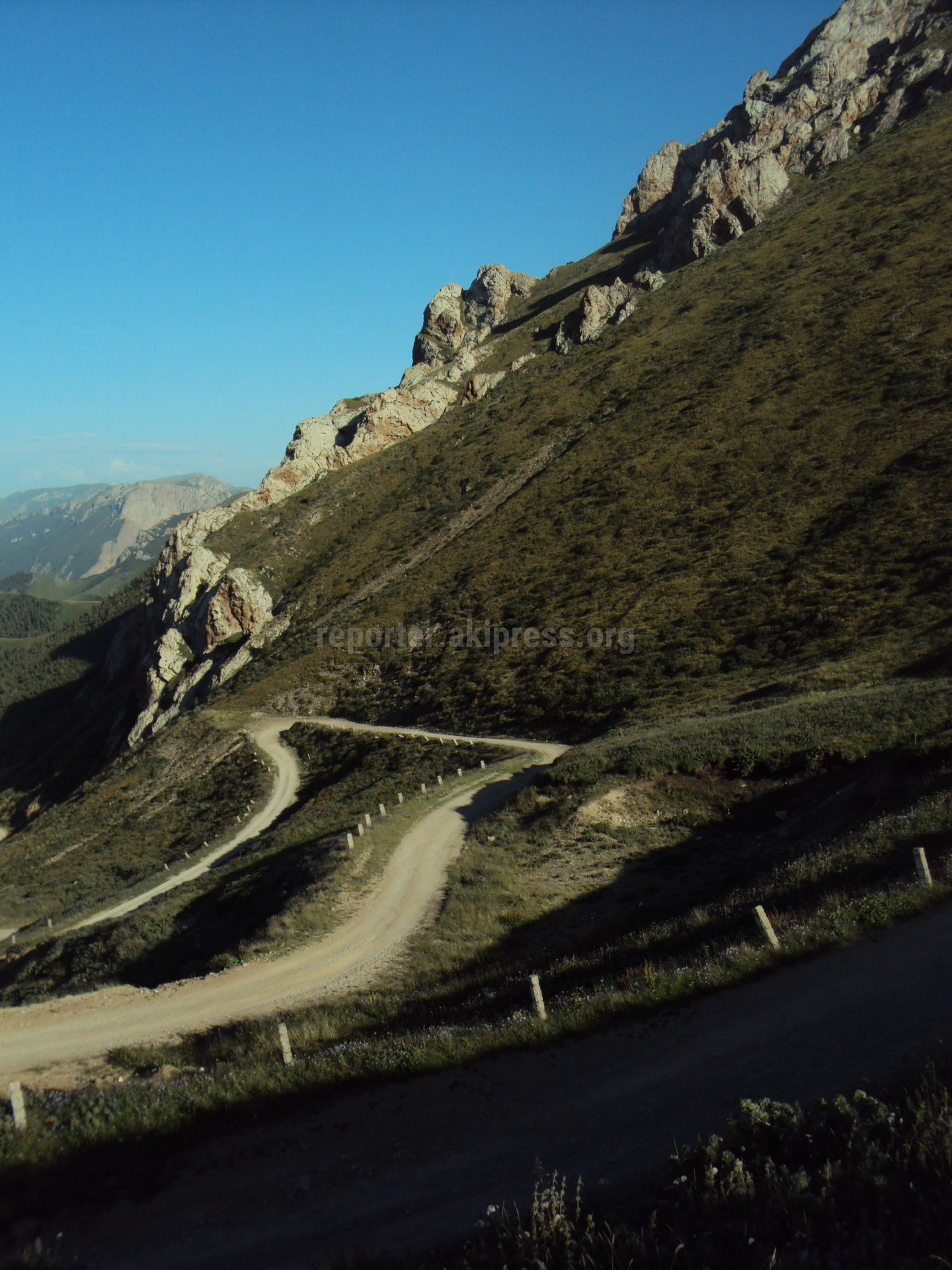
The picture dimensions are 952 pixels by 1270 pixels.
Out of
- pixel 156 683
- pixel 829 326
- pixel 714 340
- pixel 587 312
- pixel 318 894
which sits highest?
pixel 587 312

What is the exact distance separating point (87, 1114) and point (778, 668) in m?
33.1

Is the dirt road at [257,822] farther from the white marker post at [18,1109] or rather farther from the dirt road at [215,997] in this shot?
the white marker post at [18,1109]

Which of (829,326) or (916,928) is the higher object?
(829,326)

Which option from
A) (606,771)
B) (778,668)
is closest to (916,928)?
(606,771)

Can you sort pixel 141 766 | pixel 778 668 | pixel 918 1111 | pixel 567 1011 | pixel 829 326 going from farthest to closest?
pixel 829 326
pixel 141 766
pixel 778 668
pixel 567 1011
pixel 918 1111

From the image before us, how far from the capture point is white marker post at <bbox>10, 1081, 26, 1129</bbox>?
921 cm

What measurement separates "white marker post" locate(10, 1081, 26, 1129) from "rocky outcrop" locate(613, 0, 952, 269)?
120636mm

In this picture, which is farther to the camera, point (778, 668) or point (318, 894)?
point (778, 668)

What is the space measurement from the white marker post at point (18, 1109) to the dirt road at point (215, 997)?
3678 mm

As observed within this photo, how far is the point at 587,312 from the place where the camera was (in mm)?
102062

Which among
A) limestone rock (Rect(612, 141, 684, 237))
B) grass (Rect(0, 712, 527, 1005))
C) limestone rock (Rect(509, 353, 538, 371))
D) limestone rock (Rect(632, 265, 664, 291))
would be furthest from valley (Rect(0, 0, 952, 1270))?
limestone rock (Rect(612, 141, 684, 237))

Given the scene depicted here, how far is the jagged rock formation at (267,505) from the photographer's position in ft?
244

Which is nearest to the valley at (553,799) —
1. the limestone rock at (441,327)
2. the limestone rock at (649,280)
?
the limestone rock at (649,280)

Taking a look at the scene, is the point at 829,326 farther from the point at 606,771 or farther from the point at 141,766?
the point at 141,766
